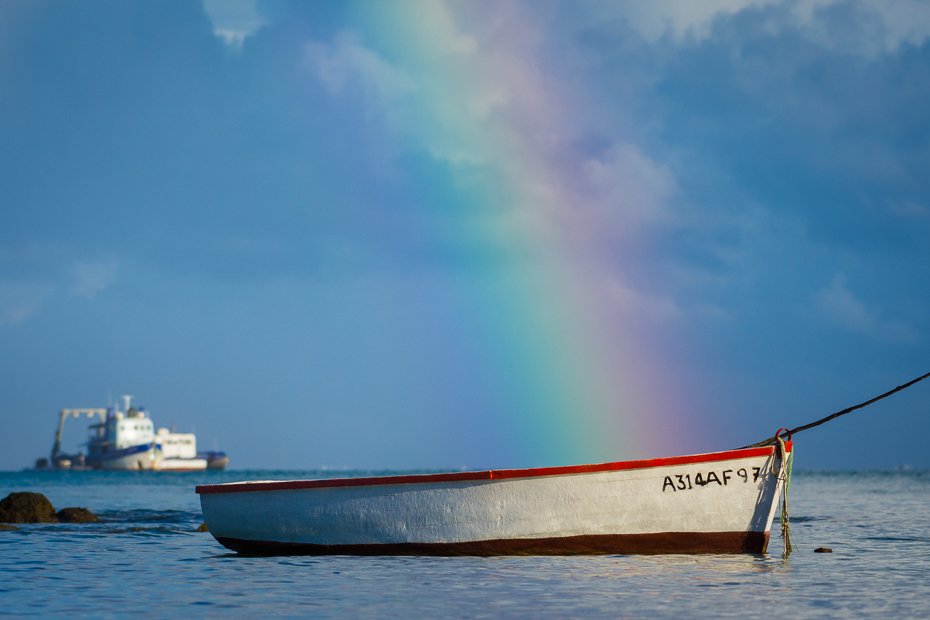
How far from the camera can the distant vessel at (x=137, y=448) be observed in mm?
116625

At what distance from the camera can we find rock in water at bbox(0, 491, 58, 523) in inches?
958

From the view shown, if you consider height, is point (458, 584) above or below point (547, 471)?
below

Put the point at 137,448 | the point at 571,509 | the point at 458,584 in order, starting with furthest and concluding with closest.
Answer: the point at 137,448
the point at 571,509
the point at 458,584

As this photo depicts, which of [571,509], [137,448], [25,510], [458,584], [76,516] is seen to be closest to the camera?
[458,584]

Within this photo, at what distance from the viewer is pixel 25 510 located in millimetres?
24516

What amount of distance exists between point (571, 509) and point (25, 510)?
1807 cm

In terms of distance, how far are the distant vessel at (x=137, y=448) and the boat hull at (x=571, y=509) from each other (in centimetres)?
11056

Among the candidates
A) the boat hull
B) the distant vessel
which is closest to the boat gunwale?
the boat hull

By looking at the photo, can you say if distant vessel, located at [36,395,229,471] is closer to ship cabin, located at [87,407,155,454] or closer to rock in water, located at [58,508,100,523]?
ship cabin, located at [87,407,155,454]

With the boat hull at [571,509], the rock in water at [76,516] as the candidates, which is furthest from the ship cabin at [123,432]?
the boat hull at [571,509]

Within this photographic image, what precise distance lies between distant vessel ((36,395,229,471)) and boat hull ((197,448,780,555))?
11056 centimetres

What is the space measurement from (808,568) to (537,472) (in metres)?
4.85

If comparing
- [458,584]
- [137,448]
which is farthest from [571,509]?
[137,448]

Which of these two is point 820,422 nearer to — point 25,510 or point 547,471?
point 547,471
